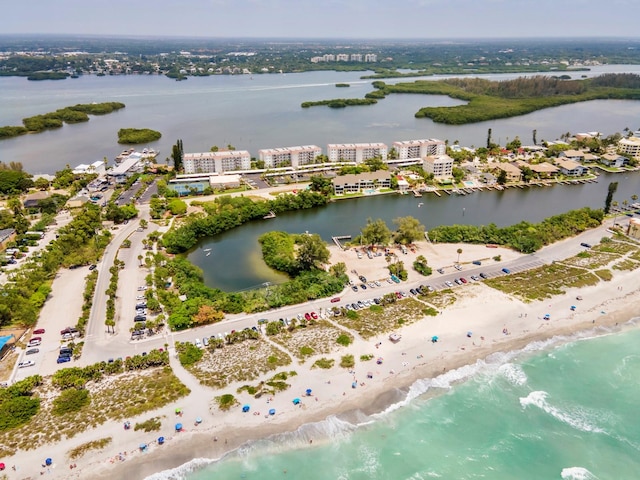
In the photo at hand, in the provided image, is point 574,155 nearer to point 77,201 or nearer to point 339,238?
point 339,238

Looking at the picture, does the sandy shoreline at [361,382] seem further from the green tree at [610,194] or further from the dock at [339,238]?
the green tree at [610,194]

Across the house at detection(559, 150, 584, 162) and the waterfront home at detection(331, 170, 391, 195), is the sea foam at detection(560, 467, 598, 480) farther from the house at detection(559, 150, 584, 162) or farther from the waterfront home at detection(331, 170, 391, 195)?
the house at detection(559, 150, 584, 162)

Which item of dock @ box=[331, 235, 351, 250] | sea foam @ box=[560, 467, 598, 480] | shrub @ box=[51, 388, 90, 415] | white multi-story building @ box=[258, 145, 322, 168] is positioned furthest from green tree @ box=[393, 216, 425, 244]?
white multi-story building @ box=[258, 145, 322, 168]

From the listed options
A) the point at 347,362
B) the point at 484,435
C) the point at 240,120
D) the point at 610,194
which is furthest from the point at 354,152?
the point at 484,435

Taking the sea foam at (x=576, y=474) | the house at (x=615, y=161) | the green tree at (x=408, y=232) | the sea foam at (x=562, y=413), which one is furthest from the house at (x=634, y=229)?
the house at (x=615, y=161)

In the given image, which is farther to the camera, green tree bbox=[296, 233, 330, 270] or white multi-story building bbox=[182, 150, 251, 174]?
white multi-story building bbox=[182, 150, 251, 174]

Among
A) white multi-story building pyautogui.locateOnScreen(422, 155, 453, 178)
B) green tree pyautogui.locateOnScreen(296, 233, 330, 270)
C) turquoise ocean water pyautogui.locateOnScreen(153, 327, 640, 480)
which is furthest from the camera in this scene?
white multi-story building pyautogui.locateOnScreen(422, 155, 453, 178)

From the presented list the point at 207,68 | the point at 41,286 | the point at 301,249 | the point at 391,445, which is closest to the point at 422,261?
the point at 301,249
